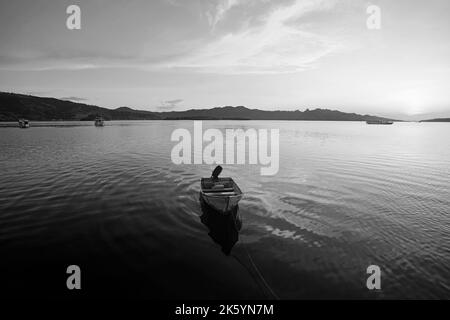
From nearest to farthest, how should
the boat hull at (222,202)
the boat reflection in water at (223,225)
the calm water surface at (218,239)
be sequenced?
the calm water surface at (218,239) → the boat reflection in water at (223,225) → the boat hull at (222,202)

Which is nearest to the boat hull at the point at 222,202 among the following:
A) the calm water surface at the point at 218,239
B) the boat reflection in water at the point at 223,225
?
the boat reflection in water at the point at 223,225

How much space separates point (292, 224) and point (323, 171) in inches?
950

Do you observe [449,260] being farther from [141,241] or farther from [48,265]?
[48,265]

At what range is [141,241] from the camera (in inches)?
671

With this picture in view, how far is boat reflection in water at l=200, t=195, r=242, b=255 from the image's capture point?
56.7 ft

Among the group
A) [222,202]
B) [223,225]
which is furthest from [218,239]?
[222,202]

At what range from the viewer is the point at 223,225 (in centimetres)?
1953

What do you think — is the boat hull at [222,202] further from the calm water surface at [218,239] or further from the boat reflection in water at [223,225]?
the calm water surface at [218,239]

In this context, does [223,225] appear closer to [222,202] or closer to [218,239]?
[222,202]

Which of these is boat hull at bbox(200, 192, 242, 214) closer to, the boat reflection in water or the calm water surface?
the boat reflection in water

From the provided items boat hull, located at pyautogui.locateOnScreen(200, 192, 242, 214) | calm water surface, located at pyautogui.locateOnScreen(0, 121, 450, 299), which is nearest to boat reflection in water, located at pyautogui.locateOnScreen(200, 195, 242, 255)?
calm water surface, located at pyautogui.locateOnScreen(0, 121, 450, 299)

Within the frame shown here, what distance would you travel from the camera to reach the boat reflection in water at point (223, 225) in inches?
680
